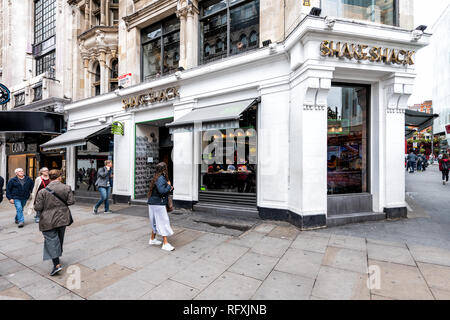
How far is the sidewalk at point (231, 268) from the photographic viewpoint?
3.10m

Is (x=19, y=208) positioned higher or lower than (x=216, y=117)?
lower

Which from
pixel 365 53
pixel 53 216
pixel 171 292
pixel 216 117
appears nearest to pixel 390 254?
pixel 171 292

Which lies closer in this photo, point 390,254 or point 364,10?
point 390,254

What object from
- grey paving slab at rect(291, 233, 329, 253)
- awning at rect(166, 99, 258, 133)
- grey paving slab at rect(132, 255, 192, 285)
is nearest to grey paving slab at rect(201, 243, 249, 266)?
grey paving slab at rect(132, 255, 192, 285)

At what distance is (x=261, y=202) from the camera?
7.03 metres

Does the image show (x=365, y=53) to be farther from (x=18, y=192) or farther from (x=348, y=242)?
(x=18, y=192)

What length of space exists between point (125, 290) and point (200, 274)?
45.5 inches

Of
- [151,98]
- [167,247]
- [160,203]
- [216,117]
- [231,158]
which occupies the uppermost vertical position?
[151,98]

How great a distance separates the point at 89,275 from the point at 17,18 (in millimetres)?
23619

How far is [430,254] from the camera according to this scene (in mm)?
4172

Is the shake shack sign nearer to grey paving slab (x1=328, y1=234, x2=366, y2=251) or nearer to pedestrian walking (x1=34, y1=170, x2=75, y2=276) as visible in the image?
grey paving slab (x1=328, y1=234, x2=366, y2=251)

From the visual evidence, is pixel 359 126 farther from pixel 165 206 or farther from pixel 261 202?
pixel 165 206

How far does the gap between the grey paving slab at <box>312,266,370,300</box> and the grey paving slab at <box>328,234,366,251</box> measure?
3.88 feet
